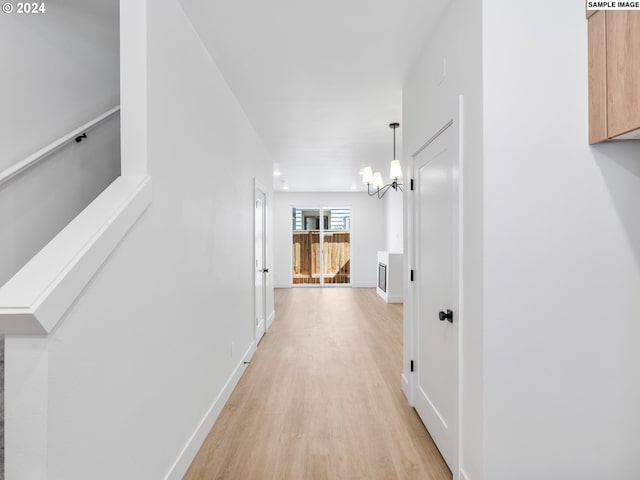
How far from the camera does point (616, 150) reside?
5.38 feet

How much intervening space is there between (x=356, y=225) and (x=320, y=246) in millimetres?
1166

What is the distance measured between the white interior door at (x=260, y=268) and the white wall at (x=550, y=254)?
129 inches

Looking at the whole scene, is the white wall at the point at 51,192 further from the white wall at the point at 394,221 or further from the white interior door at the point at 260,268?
the white wall at the point at 394,221

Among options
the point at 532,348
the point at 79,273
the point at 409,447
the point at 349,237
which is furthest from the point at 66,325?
the point at 349,237

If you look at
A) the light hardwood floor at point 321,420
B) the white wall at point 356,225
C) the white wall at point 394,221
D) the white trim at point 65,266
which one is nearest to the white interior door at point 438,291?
the light hardwood floor at point 321,420

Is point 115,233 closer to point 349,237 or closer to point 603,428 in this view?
point 603,428

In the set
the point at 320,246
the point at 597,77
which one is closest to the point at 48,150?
the point at 597,77

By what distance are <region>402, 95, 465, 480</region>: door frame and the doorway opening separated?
713 cm

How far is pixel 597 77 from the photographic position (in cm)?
158

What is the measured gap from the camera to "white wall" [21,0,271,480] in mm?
1224

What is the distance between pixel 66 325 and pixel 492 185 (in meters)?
1.71

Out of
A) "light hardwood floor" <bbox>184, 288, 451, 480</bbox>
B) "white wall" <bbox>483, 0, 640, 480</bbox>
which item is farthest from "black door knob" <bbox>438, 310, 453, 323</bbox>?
"light hardwood floor" <bbox>184, 288, 451, 480</bbox>

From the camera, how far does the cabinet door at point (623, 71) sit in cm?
141

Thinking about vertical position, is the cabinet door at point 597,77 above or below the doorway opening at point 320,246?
above
